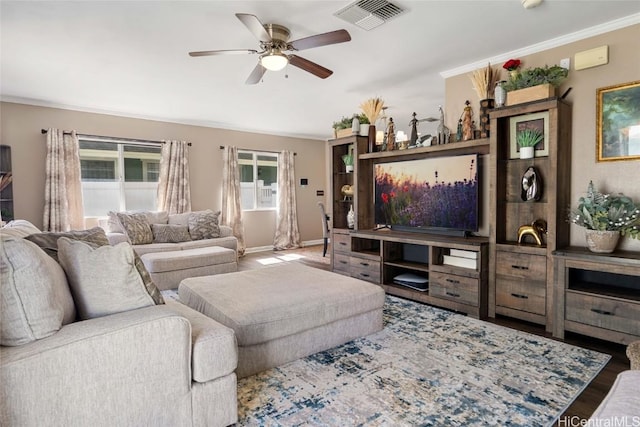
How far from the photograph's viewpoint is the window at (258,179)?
717cm

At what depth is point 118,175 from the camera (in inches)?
224

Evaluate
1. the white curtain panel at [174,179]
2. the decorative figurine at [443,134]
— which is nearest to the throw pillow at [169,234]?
the white curtain panel at [174,179]

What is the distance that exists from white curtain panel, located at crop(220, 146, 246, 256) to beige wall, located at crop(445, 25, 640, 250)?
5.01m

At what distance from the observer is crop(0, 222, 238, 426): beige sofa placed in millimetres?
1238

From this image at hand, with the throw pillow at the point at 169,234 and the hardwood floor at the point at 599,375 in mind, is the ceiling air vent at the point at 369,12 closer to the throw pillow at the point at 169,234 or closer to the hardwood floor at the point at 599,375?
the hardwood floor at the point at 599,375

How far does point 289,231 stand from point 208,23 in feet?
17.0

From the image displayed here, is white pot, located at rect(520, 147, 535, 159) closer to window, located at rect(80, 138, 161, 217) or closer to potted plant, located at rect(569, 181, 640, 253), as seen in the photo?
potted plant, located at rect(569, 181, 640, 253)

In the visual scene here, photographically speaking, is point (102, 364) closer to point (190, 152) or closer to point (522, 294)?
point (522, 294)

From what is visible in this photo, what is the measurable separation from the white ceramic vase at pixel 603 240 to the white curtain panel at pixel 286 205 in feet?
18.2

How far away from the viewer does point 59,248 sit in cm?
172

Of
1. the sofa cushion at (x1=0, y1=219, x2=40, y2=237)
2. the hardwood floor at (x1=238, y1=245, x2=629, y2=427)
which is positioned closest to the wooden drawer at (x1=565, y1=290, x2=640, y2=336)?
the hardwood floor at (x1=238, y1=245, x2=629, y2=427)

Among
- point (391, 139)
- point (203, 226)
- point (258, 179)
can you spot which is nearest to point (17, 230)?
point (203, 226)

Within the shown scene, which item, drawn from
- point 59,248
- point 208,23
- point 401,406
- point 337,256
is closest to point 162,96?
point 208,23

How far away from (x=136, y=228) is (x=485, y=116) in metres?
4.62
